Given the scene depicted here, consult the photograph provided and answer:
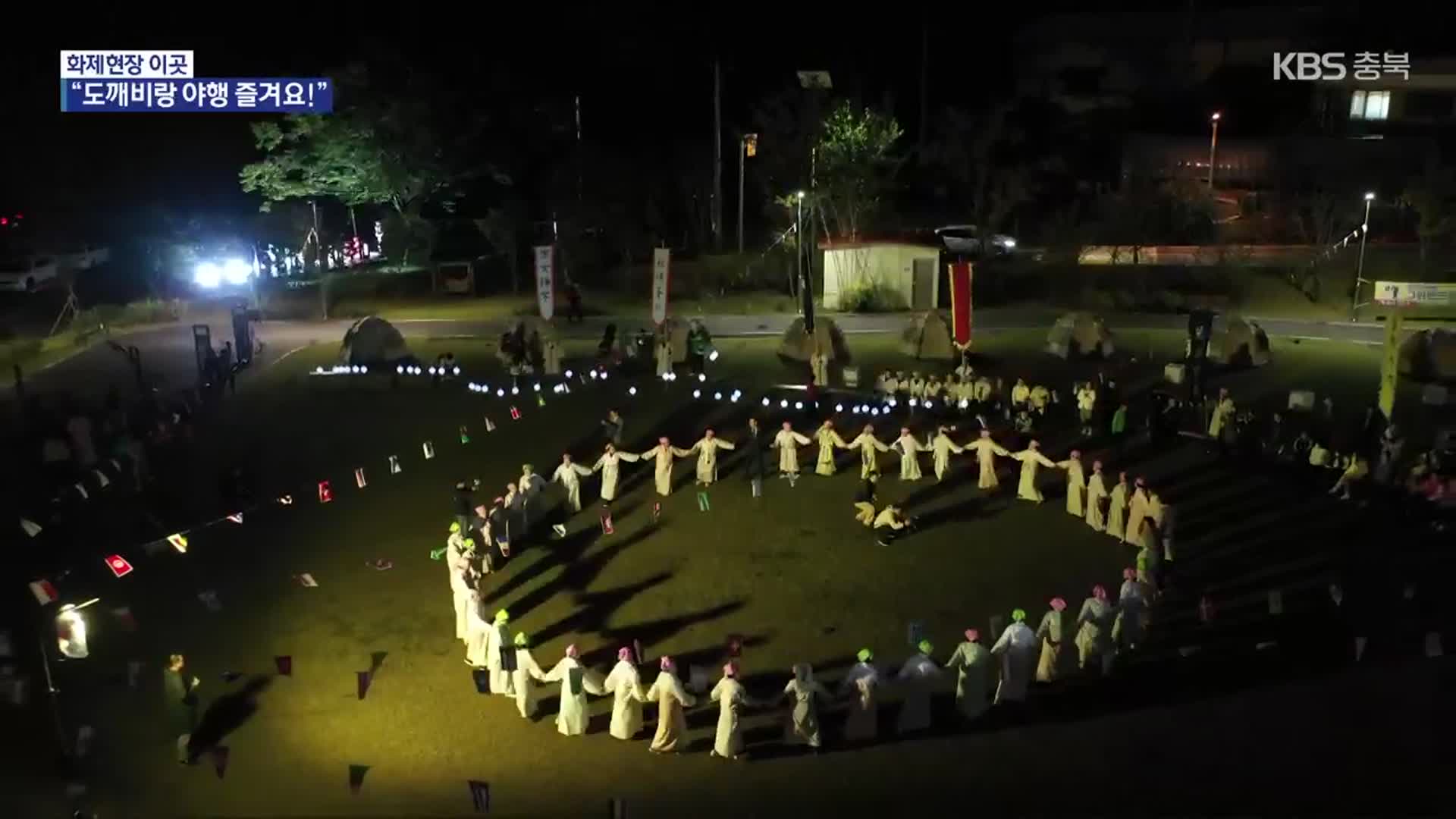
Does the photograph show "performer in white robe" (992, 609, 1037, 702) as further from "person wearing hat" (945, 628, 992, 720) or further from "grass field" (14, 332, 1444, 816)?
"grass field" (14, 332, 1444, 816)

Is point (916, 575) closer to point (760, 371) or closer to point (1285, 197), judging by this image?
point (760, 371)

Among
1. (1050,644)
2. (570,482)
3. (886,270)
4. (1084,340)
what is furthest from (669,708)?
(886,270)

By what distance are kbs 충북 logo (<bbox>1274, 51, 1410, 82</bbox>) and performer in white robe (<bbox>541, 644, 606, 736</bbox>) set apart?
41556mm

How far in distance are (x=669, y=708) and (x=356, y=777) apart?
98.5 inches

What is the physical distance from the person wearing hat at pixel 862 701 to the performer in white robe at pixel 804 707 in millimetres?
241

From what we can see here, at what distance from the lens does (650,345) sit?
2498cm

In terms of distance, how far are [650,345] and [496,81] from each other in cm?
1712

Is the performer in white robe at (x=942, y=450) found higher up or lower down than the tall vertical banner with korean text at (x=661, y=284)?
lower down

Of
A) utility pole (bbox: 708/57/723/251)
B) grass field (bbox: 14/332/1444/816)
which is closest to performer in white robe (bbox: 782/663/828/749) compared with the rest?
grass field (bbox: 14/332/1444/816)

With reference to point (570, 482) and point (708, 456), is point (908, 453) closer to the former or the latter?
point (708, 456)

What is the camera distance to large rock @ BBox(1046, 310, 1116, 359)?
26.0 m

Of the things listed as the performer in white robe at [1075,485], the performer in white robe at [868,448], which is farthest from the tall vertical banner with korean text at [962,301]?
the performer in white robe at [1075,485]

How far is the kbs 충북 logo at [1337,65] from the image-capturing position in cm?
4297
